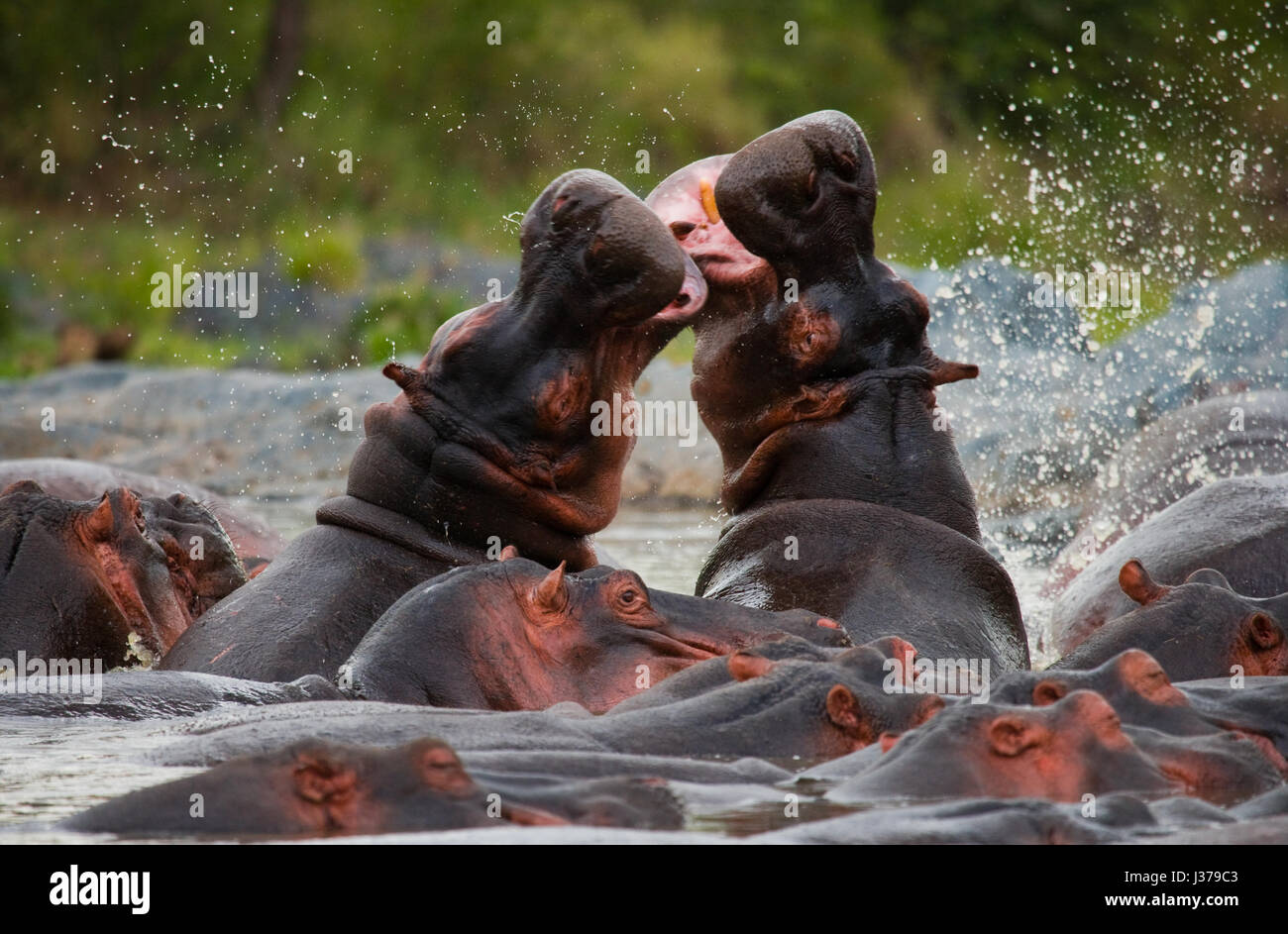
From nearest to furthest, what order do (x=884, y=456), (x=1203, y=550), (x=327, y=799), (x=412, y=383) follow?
(x=327, y=799)
(x=412, y=383)
(x=884, y=456)
(x=1203, y=550)

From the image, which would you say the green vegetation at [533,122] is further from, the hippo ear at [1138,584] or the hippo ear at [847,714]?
the hippo ear at [847,714]

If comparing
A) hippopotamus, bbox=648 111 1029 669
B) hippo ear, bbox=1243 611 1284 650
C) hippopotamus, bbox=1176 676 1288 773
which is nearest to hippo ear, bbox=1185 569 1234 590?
hippo ear, bbox=1243 611 1284 650

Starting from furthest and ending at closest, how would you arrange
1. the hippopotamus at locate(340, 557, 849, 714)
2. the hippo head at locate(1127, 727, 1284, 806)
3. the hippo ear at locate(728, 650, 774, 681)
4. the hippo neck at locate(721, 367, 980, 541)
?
the hippo neck at locate(721, 367, 980, 541) → the hippopotamus at locate(340, 557, 849, 714) → the hippo ear at locate(728, 650, 774, 681) → the hippo head at locate(1127, 727, 1284, 806)

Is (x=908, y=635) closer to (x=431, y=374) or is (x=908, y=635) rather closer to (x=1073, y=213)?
(x=431, y=374)

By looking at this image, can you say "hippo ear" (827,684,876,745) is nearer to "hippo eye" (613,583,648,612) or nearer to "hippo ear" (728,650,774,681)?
"hippo ear" (728,650,774,681)

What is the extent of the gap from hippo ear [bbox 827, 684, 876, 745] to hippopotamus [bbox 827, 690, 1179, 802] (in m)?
0.40

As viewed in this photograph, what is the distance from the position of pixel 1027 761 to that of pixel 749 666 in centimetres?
83

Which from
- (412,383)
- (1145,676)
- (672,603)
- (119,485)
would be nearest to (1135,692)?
(1145,676)

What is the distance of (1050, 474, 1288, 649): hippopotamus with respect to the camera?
246 inches

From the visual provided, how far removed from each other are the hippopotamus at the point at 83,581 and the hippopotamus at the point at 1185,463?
13.1 feet

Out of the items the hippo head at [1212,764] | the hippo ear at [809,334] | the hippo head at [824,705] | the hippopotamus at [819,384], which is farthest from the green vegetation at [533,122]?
the hippo head at [1212,764]

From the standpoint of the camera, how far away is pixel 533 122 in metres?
27.2

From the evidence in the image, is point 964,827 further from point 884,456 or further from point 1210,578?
point 884,456
